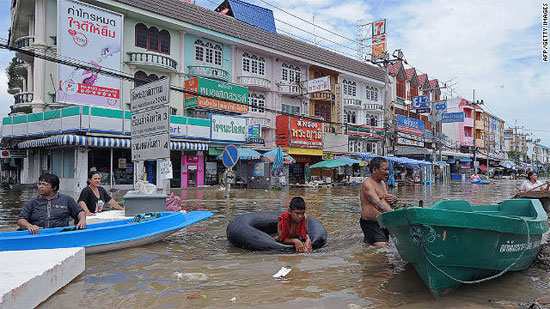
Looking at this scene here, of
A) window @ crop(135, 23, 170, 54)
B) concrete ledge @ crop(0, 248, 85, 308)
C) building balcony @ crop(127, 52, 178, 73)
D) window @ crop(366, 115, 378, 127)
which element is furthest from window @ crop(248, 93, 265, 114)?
concrete ledge @ crop(0, 248, 85, 308)

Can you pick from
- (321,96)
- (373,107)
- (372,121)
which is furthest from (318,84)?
(372,121)

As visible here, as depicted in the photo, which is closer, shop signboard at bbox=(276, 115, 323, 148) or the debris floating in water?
the debris floating in water

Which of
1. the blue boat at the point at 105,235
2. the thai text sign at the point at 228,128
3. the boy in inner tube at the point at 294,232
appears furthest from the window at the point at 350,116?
the boy in inner tube at the point at 294,232

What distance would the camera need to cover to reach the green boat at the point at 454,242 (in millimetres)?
4340

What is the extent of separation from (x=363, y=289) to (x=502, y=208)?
3954mm

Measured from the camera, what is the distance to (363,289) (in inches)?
197

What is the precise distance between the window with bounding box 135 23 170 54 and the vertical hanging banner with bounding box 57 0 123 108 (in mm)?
2037

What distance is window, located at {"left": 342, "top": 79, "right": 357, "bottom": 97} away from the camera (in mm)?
39906

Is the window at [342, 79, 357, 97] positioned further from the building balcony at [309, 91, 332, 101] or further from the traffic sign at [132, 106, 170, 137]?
the traffic sign at [132, 106, 170, 137]

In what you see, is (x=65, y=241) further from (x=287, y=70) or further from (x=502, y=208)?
(x=287, y=70)

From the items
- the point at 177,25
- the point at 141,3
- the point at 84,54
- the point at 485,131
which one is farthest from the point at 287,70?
the point at 485,131

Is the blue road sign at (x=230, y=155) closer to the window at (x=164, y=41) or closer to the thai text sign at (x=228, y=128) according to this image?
the thai text sign at (x=228, y=128)

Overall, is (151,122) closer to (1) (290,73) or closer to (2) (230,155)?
(2) (230,155)

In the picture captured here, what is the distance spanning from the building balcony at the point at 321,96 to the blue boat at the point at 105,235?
1125 inches
